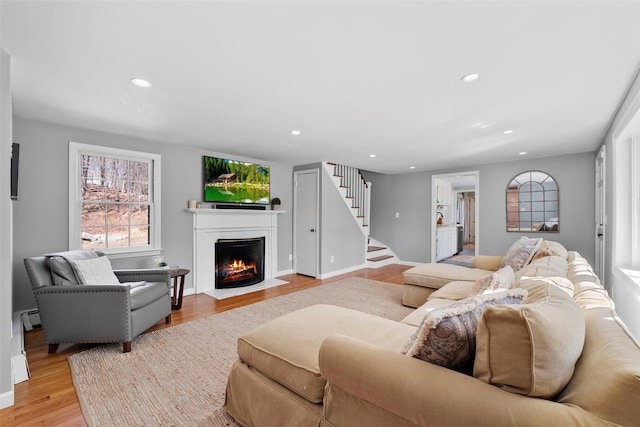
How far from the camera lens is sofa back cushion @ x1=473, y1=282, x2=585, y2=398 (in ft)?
2.82

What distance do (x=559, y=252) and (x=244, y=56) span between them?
353cm

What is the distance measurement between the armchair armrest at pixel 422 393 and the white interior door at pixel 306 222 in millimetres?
4275

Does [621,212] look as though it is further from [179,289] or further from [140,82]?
[179,289]

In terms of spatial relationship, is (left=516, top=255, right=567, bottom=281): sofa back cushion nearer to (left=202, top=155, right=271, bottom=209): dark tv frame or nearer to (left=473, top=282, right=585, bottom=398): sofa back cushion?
(left=473, top=282, right=585, bottom=398): sofa back cushion

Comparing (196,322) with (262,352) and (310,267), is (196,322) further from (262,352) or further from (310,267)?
(310,267)

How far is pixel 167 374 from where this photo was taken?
7.18 feet

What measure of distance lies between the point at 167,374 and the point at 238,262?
2747 millimetres

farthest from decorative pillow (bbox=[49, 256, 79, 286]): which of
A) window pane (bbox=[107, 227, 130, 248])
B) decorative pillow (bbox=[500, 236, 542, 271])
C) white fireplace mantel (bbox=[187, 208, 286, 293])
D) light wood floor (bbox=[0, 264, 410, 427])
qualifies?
decorative pillow (bbox=[500, 236, 542, 271])

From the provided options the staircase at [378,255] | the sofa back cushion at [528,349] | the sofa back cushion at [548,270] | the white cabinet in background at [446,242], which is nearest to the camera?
the sofa back cushion at [528,349]

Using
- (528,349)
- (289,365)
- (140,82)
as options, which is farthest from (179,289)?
(528,349)

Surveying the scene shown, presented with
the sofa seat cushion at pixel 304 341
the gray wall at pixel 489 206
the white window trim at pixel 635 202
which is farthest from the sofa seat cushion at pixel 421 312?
the gray wall at pixel 489 206

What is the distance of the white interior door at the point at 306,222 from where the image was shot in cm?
552

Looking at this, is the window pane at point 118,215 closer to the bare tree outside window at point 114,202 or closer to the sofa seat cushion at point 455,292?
the bare tree outside window at point 114,202

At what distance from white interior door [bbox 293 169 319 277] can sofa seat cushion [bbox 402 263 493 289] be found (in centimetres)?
218
